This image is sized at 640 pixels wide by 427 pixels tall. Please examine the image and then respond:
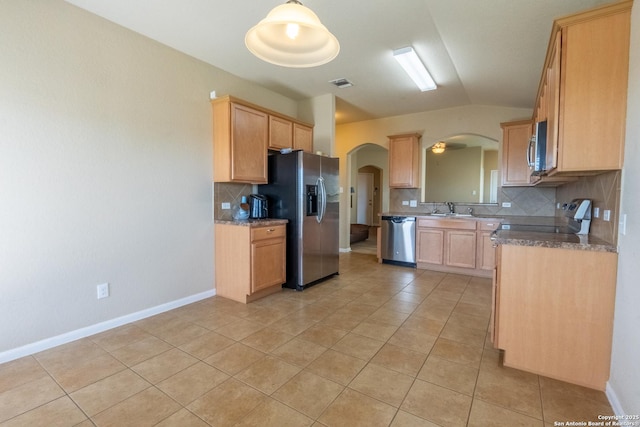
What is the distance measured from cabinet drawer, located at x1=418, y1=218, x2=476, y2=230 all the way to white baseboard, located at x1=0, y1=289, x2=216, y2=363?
3.53 meters

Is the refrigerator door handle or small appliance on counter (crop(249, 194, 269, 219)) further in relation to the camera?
the refrigerator door handle

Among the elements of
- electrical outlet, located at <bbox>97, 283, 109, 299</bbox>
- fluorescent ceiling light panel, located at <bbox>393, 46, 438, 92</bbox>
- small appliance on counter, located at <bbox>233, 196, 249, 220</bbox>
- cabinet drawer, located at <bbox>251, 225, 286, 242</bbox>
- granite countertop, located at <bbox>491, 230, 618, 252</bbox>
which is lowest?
electrical outlet, located at <bbox>97, 283, 109, 299</bbox>

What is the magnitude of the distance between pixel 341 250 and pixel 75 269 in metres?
4.68

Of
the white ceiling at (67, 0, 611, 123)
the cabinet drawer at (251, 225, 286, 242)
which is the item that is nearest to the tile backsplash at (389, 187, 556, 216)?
the white ceiling at (67, 0, 611, 123)

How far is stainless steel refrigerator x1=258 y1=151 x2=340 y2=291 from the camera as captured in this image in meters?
3.71

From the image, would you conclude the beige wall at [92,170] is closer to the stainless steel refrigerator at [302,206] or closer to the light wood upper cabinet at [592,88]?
the stainless steel refrigerator at [302,206]

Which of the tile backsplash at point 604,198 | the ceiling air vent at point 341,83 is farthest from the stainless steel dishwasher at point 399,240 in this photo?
the tile backsplash at point 604,198

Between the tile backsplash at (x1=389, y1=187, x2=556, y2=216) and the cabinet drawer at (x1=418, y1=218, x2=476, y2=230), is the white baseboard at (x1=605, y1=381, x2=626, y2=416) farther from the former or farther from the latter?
the tile backsplash at (x1=389, y1=187, x2=556, y2=216)

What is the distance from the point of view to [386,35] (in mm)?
2824

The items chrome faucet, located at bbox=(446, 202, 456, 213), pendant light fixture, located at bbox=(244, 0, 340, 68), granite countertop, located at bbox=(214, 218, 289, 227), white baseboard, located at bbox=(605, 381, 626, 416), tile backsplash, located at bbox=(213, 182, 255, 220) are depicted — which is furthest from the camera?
chrome faucet, located at bbox=(446, 202, 456, 213)

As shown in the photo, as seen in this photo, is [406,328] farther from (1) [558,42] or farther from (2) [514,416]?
(1) [558,42]

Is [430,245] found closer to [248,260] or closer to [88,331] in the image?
[248,260]

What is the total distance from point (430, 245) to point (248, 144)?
3254mm

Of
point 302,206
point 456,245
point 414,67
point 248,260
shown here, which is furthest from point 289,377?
point 456,245
